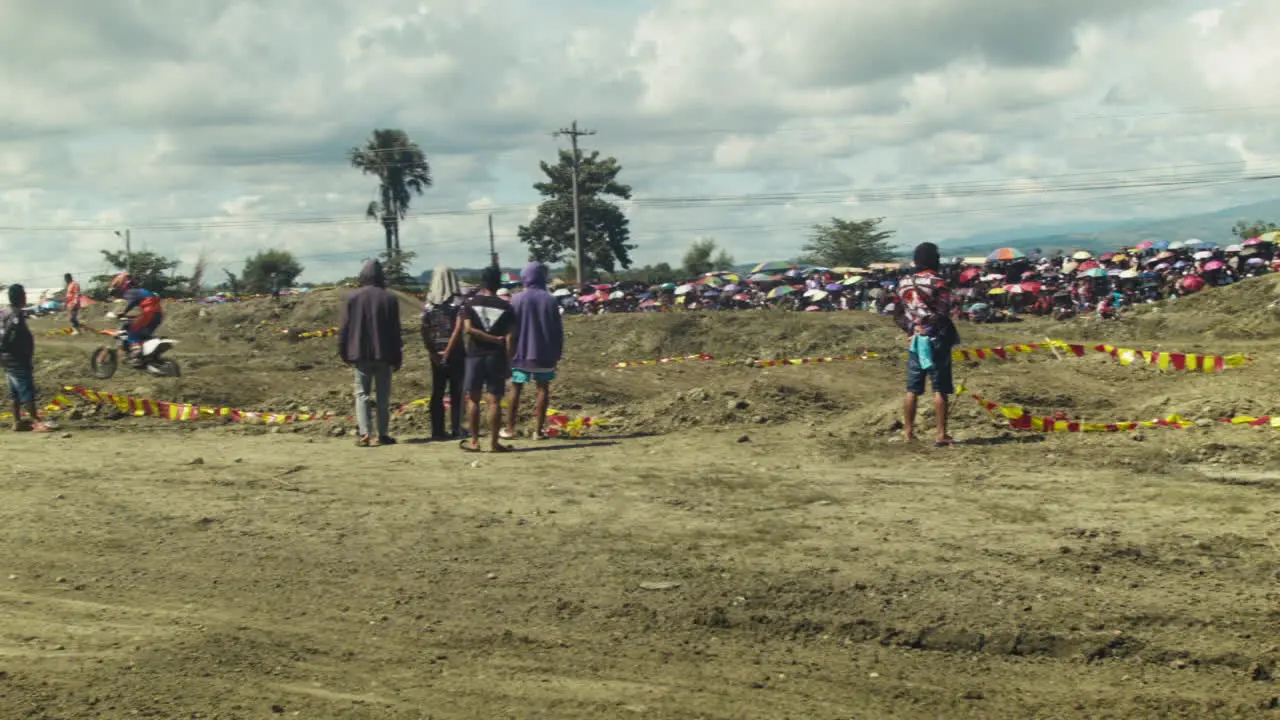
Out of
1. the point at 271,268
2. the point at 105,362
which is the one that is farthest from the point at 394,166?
the point at 105,362

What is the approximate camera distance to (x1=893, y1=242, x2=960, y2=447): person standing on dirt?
986 cm

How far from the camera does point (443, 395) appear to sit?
11875 millimetres

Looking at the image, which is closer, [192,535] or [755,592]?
[755,592]

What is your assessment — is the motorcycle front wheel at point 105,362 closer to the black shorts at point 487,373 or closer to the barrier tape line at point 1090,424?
the black shorts at point 487,373

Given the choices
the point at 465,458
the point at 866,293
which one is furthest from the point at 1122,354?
the point at 866,293

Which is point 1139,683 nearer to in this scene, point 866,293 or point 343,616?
point 343,616

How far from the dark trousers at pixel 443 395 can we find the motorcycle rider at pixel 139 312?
6.88m

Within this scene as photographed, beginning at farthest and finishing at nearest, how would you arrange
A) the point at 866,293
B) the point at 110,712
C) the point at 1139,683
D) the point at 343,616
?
the point at 866,293 < the point at 343,616 < the point at 1139,683 < the point at 110,712

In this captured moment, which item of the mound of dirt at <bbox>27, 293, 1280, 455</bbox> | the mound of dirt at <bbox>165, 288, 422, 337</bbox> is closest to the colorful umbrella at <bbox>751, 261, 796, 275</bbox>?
the mound of dirt at <bbox>165, 288, 422, 337</bbox>

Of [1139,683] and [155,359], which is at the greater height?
[155,359]

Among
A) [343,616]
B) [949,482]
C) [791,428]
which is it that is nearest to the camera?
[343,616]

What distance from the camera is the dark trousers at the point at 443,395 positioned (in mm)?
11766

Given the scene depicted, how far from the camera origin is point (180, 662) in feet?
16.8

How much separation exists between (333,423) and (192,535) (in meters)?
6.02
